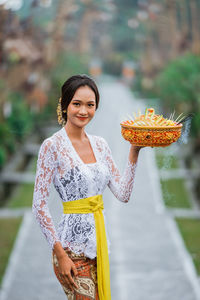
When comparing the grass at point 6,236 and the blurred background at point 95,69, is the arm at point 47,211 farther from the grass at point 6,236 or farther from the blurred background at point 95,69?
the grass at point 6,236

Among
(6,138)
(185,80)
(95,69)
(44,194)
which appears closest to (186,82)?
(185,80)

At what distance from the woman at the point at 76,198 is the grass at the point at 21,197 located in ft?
21.7

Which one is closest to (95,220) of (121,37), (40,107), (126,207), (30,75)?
(126,207)

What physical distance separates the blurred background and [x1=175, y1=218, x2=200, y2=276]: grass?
0.04ft

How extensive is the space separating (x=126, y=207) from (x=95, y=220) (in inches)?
252

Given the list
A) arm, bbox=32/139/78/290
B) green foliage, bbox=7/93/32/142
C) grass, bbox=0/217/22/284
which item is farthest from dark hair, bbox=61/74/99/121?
green foliage, bbox=7/93/32/142

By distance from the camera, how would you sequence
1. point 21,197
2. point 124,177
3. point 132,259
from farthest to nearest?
1. point 21,197
2. point 132,259
3. point 124,177

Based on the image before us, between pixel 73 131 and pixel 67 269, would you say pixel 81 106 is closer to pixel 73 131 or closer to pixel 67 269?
pixel 73 131

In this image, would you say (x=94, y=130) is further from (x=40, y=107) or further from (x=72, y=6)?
(x=72, y=6)

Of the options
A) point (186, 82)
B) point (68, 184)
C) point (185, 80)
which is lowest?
point (68, 184)

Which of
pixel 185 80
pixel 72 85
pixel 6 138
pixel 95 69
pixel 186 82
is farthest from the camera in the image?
pixel 95 69

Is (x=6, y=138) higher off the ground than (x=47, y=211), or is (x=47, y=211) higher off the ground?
(x=6, y=138)

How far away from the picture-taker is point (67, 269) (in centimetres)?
266

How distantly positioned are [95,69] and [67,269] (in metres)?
23.1
